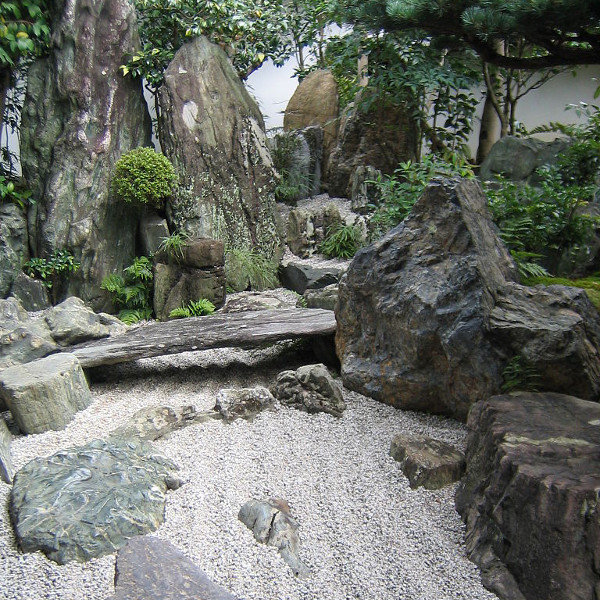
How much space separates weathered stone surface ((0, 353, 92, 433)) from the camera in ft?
12.6

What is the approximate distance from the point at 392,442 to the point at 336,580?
1.11 meters

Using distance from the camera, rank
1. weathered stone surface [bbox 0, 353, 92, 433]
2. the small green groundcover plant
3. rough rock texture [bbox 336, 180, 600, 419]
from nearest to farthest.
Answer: rough rock texture [bbox 336, 180, 600, 419] < weathered stone surface [bbox 0, 353, 92, 433] < the small green groundcover plant

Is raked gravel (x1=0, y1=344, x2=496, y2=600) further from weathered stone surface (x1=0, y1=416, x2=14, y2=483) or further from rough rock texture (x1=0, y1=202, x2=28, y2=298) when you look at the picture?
rough rock texture (x1=0, y1=202, x2=28, y2=298)

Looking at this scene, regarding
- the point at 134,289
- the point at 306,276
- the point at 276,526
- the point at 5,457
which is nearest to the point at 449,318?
the point at 276,526

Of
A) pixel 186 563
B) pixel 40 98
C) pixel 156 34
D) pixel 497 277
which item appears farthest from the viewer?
pixel 156 34

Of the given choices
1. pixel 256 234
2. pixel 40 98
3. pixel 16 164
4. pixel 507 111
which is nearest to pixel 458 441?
pixel 256 234

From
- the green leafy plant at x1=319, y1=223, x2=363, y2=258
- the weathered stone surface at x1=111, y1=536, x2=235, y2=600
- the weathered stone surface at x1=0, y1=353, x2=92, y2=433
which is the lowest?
the weathered stone surface at x1=111, y1=536, x2=235, y2=600

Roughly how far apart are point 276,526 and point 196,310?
13.1 feet

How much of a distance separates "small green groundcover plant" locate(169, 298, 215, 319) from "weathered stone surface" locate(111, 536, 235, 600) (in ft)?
13.1

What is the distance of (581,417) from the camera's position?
8.87 ft

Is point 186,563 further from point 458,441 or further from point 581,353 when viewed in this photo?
point 581,353

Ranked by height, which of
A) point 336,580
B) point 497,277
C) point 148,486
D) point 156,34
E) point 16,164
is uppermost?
point 156,34

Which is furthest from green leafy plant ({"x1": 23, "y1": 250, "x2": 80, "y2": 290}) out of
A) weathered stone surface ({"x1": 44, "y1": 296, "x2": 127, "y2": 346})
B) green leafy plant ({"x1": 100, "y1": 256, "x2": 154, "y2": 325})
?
weathered stone surface ({"x1": 44, "y1": 296, "x2": 127, "y2": 346})

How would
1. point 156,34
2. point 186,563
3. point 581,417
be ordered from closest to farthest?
point 186,563 < point 581,417 < point 156,34
